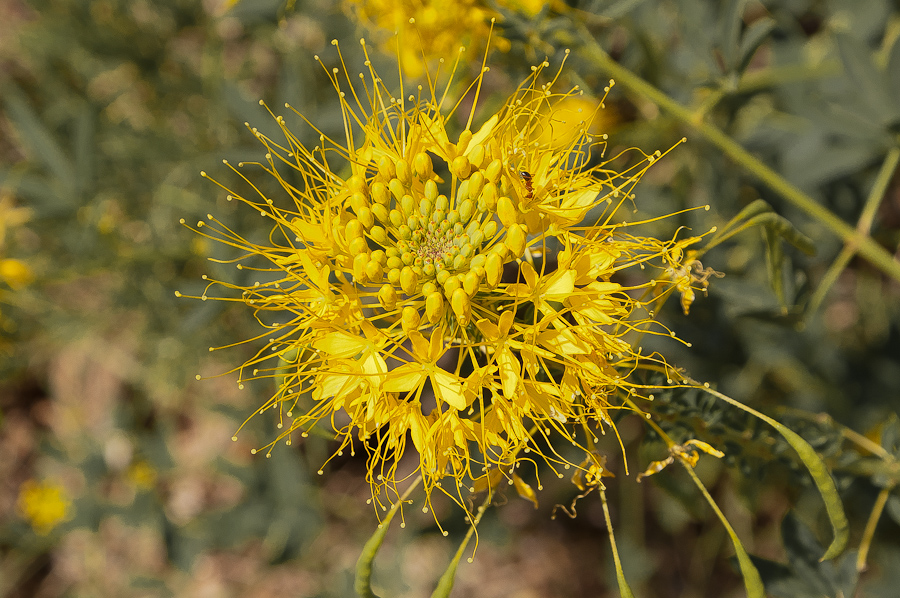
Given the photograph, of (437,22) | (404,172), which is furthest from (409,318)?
(437,22)

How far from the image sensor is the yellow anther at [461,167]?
5.14 feet

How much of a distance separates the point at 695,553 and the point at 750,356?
4.83ft

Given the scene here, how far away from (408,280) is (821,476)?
107cm

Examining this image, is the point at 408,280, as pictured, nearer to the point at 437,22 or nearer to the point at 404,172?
the point at 404,172

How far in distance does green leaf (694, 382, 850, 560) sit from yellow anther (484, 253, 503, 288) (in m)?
0.58

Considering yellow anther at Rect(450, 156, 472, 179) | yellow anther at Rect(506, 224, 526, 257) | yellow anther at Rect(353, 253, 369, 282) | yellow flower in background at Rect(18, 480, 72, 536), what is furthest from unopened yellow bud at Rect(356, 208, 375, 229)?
yellow flower in background at Rect(18, 480, 72, 536)

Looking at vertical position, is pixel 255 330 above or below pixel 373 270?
below

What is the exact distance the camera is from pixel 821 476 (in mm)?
1385

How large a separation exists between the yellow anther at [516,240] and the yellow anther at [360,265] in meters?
0.36

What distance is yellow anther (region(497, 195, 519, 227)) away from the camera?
A: 1488 mm

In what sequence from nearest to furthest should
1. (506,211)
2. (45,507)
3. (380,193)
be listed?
(506,211)
(380,193)
(45,507)

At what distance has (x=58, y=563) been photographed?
4.54 m

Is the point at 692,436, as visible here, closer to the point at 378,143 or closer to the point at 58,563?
the point at 378,143

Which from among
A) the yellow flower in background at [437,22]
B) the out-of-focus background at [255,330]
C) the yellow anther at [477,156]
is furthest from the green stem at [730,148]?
the yellow anther at [477,156]
